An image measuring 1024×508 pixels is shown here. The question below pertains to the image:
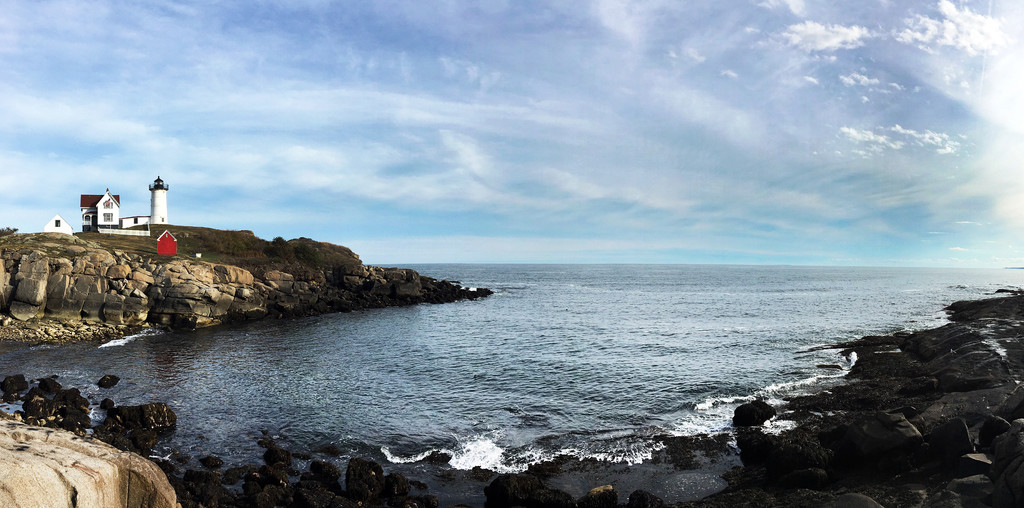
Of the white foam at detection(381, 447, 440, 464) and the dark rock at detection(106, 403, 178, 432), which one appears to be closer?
the white foam at detection(381, 447, 440, 464)

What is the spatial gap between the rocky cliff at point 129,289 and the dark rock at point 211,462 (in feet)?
131

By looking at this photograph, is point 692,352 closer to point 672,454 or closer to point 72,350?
point 672,454

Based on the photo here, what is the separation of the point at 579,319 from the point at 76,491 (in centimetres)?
5749

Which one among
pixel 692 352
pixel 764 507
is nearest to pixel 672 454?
pixel 764 507

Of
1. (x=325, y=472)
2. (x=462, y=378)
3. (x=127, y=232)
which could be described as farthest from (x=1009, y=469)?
(x=127, y=232)

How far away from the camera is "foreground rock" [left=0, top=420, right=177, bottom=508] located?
10523mm

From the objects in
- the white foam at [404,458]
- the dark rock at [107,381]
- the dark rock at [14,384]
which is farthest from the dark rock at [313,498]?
the dark rock at [14,384]

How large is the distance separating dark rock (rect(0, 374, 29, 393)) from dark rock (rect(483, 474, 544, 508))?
28.5 m

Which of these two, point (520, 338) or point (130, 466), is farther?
point (520, 338)

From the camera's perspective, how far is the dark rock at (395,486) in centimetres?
1786

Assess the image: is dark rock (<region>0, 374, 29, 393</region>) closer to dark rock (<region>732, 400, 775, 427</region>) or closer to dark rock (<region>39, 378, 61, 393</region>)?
dark rock (<region>39, 378, 61, 393</region>)

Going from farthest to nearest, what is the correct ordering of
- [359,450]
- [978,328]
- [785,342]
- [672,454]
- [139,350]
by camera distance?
[785,342] < [139,350] < [978,328] < [359,450] < [672,454]

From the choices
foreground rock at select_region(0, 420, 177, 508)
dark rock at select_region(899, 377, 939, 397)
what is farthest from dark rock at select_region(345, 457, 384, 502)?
dark rock at select_region(899, 377, 939, 397)

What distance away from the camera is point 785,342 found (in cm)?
4525
